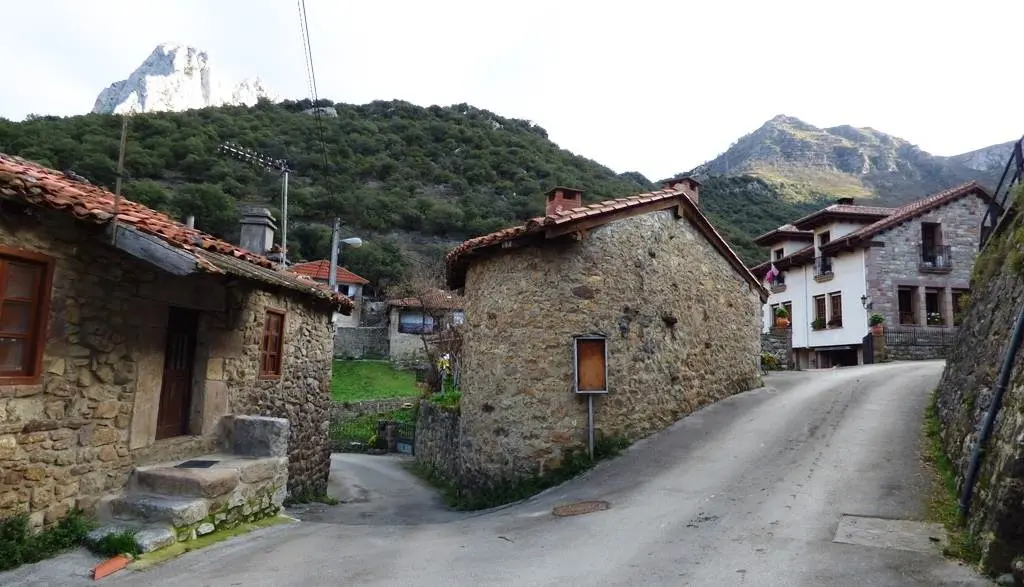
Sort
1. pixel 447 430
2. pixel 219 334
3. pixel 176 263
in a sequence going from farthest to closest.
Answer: pixel 447 430, pixel 219 334, pixel 176 263

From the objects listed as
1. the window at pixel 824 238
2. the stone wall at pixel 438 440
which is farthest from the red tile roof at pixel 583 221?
the window at pixel 824 238

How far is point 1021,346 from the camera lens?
560cm

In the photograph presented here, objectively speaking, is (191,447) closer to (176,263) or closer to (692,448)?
(176,263)

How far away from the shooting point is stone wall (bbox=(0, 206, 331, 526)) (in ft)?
16.6

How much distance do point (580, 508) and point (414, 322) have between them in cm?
3026

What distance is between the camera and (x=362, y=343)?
37.1 meters

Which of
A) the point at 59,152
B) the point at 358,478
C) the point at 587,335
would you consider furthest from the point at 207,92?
the point at 587,335

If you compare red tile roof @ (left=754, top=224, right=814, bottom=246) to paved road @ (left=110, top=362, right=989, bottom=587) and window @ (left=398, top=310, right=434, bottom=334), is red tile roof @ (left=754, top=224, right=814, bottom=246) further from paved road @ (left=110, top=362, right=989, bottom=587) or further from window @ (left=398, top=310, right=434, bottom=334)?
paved road @ (left=110, top=362, right=989, bottom=587)

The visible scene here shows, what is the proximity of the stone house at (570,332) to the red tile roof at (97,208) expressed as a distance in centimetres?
342

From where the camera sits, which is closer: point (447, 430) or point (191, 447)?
point (191, 447)

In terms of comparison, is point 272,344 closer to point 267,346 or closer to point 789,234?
point 267,346

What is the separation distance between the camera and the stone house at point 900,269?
79.2ft

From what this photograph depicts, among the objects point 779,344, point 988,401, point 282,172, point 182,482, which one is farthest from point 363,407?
point 988,401

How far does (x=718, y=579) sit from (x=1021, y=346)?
3846 mm
